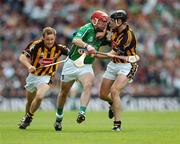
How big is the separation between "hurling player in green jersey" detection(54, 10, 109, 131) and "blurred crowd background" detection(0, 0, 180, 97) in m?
11.3

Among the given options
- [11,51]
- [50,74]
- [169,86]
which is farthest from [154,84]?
[50,74]

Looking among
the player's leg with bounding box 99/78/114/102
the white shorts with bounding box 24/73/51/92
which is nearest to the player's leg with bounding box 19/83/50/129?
the white shorts with bounding box 24/73/51/92

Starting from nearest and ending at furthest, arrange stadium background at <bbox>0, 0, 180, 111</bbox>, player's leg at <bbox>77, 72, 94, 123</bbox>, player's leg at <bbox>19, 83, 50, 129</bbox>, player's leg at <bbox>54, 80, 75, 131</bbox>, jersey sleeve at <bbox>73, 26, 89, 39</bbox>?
player's leg at <bbox>77, 72, 94, 123</bbox>, jersey sleeve at <bbox>73, 26, 89, 39</bbox>, player's leg at <bbox>19, 83, 50, 129</bbox>, player's leg at <bbox>54, 80, 75, 131</bbox>, stadium background at <bbox>0, 0, 180, 111</bbox>

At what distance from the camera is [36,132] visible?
14766 millimetres

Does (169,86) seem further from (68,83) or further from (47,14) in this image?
(68,83)

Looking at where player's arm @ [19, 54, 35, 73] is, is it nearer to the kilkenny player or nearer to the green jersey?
the kilkenny player

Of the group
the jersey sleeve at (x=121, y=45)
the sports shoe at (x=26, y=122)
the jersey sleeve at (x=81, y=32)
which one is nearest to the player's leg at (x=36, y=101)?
the sports shoe at (x=26, y=122)

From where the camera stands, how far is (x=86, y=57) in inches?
598

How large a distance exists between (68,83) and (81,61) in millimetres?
667

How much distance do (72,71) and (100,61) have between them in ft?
40.7

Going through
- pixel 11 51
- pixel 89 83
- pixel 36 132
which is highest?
pixel 11 51

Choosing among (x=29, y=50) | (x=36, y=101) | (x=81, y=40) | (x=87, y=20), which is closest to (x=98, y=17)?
(x=81, y=40)

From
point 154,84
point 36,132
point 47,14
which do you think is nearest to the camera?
point 36,132

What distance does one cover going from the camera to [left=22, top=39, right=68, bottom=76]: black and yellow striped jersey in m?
15.7
